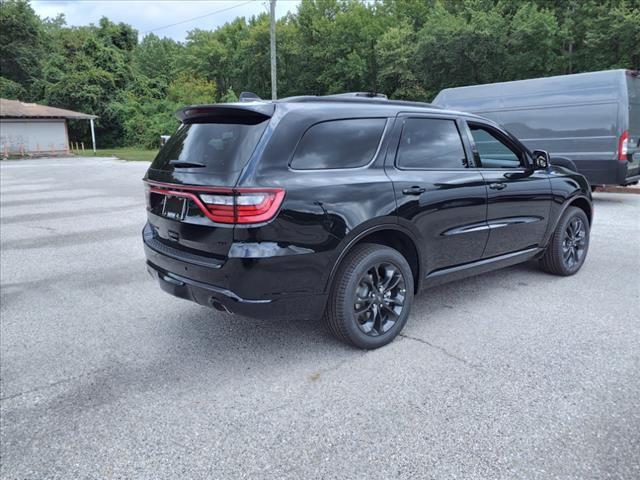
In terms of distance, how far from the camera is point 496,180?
14.3 feet

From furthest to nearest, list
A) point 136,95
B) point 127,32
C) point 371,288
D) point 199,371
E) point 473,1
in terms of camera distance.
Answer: point 127,32 < point 136,95 < point 473,1 < point 371,288 < point 199,371

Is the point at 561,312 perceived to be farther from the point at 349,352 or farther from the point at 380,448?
the point at 380,448

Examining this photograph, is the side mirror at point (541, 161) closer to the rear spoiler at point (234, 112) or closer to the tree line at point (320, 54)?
the rear spoiler at point (234, 112)

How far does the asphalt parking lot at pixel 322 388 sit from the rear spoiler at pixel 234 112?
1.66 metres

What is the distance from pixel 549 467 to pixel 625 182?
9.06m

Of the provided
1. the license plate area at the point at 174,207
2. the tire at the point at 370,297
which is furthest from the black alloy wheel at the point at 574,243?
the license plate area at the point at 174,207

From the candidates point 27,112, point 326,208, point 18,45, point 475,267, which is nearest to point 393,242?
point 326,208

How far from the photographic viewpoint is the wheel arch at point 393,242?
10.8 ft

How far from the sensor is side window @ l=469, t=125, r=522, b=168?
4391 mm

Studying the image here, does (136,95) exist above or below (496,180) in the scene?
above

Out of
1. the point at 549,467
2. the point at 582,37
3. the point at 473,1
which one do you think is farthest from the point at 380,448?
the point at 473,1

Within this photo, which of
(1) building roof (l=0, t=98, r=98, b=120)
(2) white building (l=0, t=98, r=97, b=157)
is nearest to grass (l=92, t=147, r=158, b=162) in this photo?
(2) white building (l=0, t=98, r=97, b=157)

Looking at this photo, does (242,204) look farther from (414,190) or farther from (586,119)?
(586,119)

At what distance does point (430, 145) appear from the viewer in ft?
12.9
